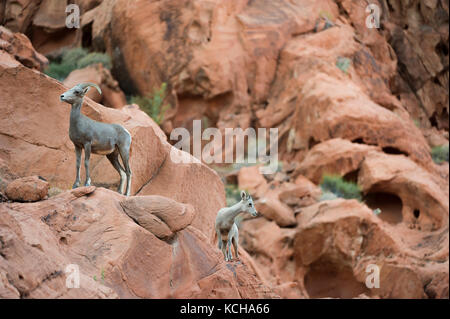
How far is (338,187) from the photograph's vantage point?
50.5 feet

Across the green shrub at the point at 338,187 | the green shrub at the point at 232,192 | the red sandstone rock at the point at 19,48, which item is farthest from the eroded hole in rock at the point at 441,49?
the red sandstone rock at the point at 19,48

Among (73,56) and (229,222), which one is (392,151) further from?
(229,222)

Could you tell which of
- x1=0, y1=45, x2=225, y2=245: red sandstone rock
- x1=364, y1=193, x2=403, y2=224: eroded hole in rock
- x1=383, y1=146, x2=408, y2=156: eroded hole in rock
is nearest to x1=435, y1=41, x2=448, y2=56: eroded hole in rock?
x1=383, y1=146, x2=408, y2=156: eroded hole in rock

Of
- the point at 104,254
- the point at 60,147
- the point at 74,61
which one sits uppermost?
the point at 104,254

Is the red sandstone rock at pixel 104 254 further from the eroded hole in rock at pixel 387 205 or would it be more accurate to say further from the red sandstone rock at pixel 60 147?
the eroded hole in rock at pixel 387 205

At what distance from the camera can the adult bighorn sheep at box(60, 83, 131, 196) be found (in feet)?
22.3

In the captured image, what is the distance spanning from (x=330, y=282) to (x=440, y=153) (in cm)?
884

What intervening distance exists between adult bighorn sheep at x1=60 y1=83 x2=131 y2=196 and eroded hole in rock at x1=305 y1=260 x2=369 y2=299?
7.73 metres

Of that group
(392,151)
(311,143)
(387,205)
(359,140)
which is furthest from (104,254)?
(392,151)

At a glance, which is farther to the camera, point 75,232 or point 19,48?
point 19,48

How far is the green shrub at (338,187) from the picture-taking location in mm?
15422

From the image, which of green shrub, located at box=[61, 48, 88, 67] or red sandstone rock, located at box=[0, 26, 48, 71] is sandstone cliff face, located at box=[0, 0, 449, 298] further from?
green shrub, located at box=[61, 48, 88, 67]
